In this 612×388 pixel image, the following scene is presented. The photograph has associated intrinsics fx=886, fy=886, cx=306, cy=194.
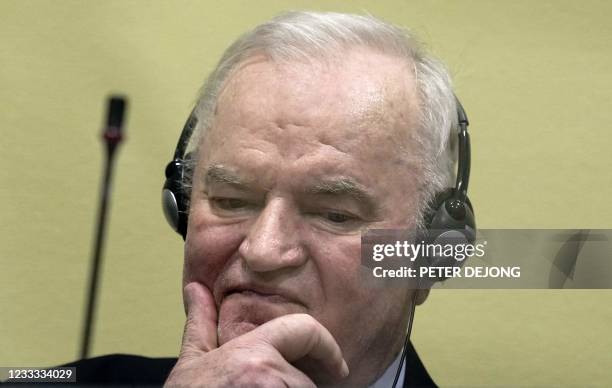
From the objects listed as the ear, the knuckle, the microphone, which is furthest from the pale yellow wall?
the knuckle

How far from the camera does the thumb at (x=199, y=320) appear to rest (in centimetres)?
146

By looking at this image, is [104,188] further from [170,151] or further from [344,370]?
[344,370]

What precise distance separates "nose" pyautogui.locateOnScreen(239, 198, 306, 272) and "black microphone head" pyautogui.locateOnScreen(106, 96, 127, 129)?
624 mm

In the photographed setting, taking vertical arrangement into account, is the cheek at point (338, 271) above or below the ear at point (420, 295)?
above

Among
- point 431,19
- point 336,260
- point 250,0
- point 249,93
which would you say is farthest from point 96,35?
point 336,260

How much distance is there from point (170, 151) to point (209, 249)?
1.76 ft

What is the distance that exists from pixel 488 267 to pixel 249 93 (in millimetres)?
550

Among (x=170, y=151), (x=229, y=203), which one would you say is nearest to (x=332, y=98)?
(x=229, y=203)

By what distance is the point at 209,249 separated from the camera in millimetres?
1528

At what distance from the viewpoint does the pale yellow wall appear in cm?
191

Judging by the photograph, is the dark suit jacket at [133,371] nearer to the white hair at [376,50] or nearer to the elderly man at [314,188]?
the elderly man at [314,188]

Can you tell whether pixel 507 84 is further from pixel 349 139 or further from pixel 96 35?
pixel 96 35

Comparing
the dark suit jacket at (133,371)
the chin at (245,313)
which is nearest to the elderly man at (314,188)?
the chin at (245,313)

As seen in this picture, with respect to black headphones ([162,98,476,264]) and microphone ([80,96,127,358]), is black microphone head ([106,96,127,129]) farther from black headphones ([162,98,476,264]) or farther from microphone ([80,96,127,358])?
black headphones ([162,98,476,264])
